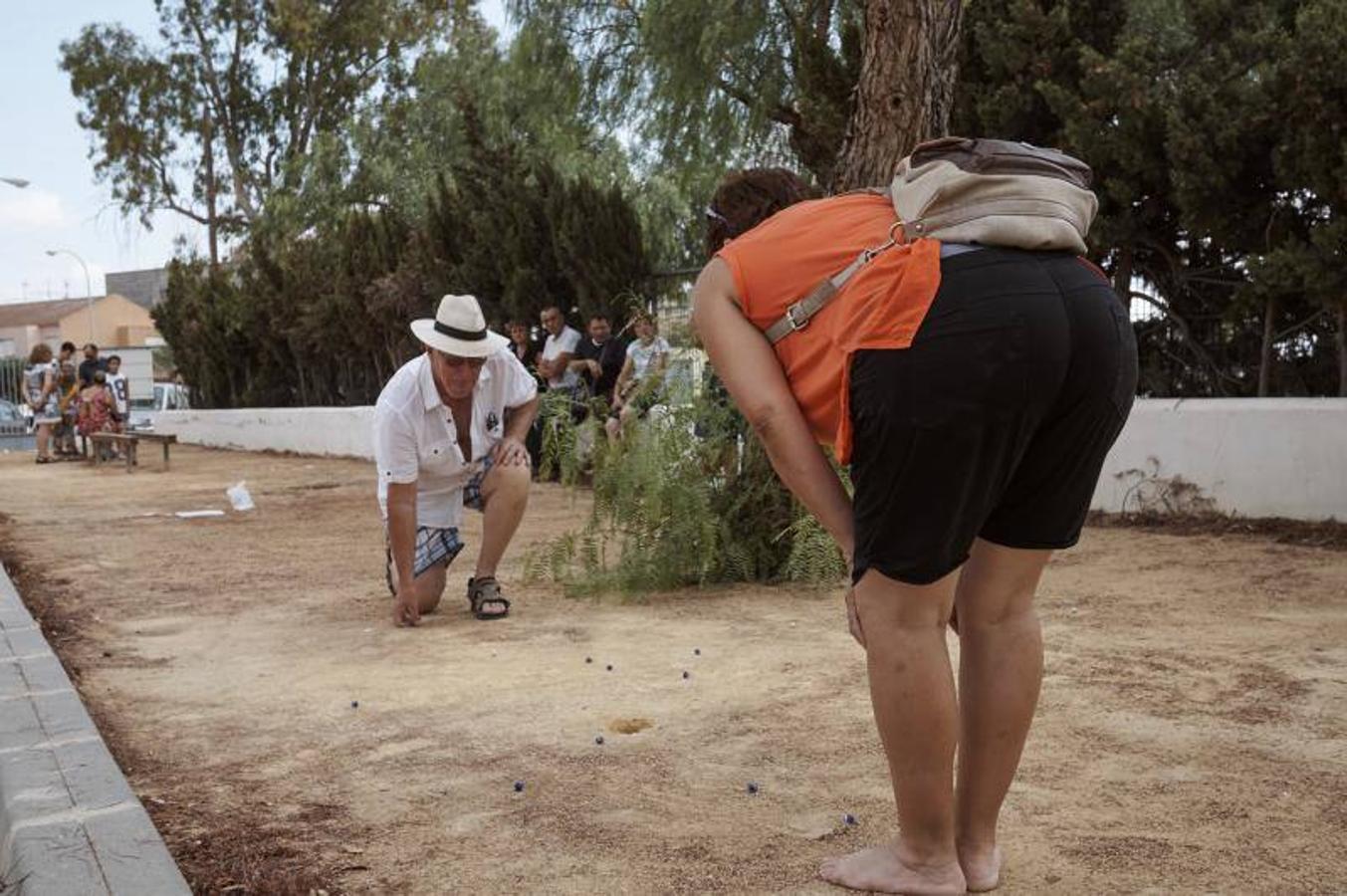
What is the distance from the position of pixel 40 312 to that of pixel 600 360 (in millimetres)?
92643

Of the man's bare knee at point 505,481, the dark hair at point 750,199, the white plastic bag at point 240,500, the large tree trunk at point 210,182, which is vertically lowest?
the white plastic bag at point 240,500

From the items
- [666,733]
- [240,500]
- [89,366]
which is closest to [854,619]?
[666,733]

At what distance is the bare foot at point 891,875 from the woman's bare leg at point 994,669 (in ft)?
0.42

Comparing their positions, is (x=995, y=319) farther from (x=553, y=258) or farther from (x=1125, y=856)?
(x=553, y=258)

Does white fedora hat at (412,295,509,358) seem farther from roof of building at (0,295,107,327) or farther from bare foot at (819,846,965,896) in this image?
roof of building at (0,295,107,327)

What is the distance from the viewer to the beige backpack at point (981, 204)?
2.62 metres

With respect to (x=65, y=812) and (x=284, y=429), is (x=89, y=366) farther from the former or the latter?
(x=65, y=812)

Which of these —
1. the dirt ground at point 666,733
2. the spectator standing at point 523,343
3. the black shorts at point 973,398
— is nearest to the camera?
the black shorts at point 973,398

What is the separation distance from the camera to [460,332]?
6.14m

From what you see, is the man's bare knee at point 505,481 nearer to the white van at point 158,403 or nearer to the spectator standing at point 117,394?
the spectator standing at point 117,394

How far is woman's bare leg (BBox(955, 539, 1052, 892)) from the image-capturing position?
2.84 m

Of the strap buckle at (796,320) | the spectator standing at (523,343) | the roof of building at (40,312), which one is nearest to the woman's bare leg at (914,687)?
the strap buckle at (796,320)

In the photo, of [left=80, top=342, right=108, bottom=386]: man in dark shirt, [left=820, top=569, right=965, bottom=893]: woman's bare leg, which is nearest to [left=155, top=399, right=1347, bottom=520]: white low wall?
[left=820, top=569, right=965, bottom=893]: woman's bare leg

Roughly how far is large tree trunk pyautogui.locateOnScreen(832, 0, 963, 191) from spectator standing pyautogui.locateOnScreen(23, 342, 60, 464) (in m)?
19.0
